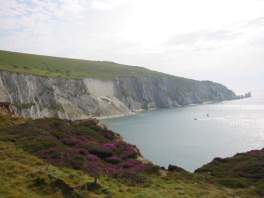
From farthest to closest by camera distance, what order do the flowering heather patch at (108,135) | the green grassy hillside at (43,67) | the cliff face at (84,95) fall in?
the green grassy hillside at (43,67) → the cliff face at (84,95) → the flowering heather patch at (108,135)

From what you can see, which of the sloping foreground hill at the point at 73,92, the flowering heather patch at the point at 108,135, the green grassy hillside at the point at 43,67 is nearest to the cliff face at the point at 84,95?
the sloping foreground hill at the point at 73,92

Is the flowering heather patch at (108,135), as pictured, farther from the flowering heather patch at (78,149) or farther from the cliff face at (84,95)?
the cliff face at (84,95)

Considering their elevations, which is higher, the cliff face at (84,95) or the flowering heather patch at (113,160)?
the cliff face at (84,95)

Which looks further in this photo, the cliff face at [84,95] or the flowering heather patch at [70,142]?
the cliff face at [84,95]

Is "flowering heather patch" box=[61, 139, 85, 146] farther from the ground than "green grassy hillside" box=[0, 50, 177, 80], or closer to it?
closer to it

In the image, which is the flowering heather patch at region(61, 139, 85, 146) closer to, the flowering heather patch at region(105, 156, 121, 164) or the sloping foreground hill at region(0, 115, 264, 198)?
the sloping foreground hill at region(0, 115, 264, 198)

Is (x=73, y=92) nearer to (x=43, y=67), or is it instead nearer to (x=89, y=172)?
(x=43, y=67)

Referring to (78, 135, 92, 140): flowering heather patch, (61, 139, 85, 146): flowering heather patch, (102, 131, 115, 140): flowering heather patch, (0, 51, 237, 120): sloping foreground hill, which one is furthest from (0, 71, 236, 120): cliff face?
(61, 139, 85, 146): flowering heather patch

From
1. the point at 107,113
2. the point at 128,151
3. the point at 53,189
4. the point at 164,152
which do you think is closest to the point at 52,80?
the point at 107,113
